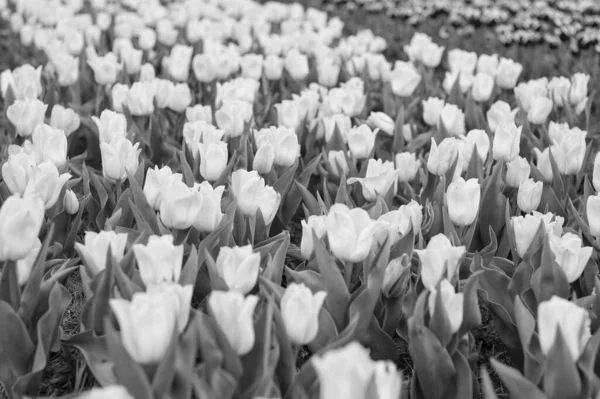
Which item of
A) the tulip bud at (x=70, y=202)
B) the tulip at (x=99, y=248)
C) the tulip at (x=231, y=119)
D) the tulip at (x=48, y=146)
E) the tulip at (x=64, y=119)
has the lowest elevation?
the tulip at (x=64, y=119)

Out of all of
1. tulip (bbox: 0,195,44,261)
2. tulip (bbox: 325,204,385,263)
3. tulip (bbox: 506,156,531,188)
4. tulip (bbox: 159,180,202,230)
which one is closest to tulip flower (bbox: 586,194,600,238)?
tulip (bbox: 506,156,531,188)

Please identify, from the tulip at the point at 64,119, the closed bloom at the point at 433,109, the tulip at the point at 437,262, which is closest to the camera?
the tulip at the point at 437,262

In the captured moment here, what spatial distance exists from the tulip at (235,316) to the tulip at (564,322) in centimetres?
63

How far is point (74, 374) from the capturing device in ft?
6.64

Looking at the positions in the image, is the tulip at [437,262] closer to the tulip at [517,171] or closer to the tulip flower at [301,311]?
the tulip flower at [301,311]

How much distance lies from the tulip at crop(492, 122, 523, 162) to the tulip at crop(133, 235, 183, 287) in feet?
4.67

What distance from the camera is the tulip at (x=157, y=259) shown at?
1.69m

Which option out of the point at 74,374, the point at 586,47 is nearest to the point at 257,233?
the point at 74,374

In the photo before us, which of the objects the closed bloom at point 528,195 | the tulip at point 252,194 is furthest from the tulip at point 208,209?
the closed bloom at point 528,195

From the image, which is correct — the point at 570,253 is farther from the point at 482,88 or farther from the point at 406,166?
the point at 482,88

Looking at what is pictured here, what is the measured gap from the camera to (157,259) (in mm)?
1705

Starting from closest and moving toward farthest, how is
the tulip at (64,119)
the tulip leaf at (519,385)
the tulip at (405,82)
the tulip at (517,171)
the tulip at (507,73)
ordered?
the tulip leaf at (519,385) → the tulip at (517,171) → the tulip at (64,119) → the tulip at (405,82) → the tulip at (507,73)

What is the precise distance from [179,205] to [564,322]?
1027mm

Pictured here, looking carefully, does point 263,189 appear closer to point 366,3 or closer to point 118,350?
point 118,350
